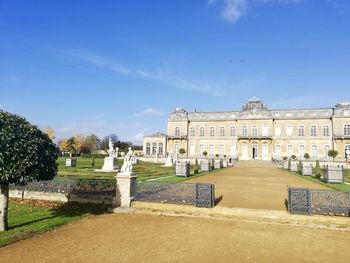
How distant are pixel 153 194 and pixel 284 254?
6.02 metres

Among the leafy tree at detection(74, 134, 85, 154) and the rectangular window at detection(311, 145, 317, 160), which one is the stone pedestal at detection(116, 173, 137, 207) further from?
the leafy tree at detection(74, 134, 85, 154)

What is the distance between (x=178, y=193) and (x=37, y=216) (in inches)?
200

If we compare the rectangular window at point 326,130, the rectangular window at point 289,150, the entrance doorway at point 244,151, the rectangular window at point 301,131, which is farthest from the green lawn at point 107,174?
the rectangular window at point 326,130

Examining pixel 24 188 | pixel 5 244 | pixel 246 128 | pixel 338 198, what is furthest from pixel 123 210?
pixel 246 128

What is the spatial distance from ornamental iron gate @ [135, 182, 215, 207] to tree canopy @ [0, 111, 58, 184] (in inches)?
153

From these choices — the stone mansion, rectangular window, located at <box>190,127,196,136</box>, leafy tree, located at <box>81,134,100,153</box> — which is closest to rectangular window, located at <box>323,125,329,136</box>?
the stone mansion

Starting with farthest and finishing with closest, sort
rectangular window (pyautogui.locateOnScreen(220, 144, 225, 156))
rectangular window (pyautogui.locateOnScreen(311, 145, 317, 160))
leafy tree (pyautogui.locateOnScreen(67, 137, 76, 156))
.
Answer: leafy tree (pyautogui.locateOnScreen(67, 137, 76, 156)) → rectangular window (pyautogui.locateOnScreen(220, 144, 225, 156)) → rectangular window (pyautogui.locateOnScreen(311, 145, 317, 160))

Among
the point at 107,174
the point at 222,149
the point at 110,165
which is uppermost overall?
the point at 222,149

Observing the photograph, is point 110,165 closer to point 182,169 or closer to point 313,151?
point 182,169

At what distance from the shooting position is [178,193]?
1183 centimetres

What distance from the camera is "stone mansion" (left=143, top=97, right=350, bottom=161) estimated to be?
5344 cm

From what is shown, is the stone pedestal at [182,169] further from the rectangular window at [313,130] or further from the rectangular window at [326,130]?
the rectangular window at [326,130]

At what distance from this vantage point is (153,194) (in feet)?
37.8

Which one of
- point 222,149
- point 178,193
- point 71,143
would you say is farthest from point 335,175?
point 71,143
